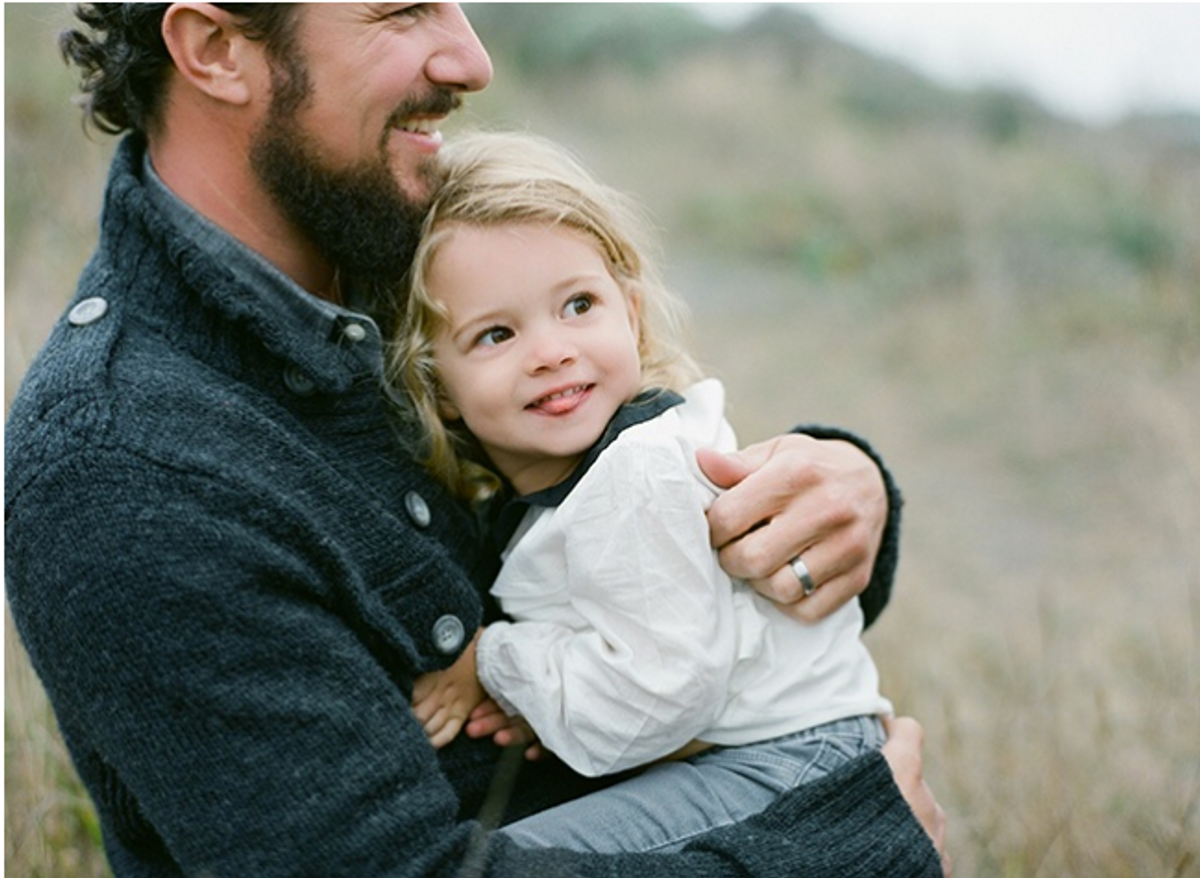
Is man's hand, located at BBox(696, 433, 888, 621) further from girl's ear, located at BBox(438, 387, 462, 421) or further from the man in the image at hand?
girl's ear, located at BBox(438, 387, 462, 421)

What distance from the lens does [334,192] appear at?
2.27 metres

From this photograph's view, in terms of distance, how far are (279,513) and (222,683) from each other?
0.23 meters

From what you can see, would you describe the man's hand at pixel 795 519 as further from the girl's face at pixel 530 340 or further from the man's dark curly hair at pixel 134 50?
the man's dark curly hair at pixel 134 50

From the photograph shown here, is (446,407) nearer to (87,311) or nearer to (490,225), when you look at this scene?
(490,225)

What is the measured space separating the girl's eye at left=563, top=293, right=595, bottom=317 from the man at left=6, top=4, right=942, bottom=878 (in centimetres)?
28

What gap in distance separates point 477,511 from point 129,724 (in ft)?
2.65

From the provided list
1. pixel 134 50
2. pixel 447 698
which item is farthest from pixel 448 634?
pixel 134 50

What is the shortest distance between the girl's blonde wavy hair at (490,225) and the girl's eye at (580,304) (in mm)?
93

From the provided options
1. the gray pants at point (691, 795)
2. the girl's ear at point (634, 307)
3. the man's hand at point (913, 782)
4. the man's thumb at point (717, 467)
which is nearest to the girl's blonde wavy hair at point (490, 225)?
the girl's ear at point (634, 307)

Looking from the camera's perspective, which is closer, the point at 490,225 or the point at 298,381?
the point at 298,381

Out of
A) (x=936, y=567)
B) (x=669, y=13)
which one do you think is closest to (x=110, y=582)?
(x=936, y=567)

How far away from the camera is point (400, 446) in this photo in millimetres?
2225

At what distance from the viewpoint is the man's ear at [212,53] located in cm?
225

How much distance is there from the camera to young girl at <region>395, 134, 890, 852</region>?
80.9 inches
